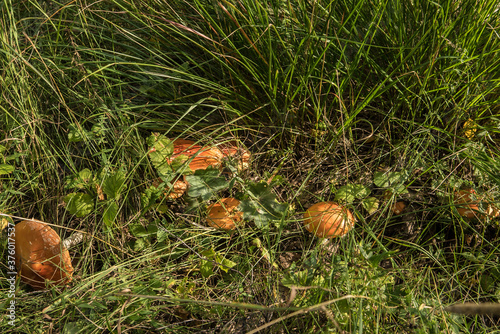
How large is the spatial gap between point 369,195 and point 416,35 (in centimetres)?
78

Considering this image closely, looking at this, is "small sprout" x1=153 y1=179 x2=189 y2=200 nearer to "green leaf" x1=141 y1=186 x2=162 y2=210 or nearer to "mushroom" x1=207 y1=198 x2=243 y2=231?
"green leaf" x1=141 y1=186 x2=162 y2=210

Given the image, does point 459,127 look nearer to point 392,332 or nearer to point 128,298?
point 392,332

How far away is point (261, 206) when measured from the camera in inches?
63.6

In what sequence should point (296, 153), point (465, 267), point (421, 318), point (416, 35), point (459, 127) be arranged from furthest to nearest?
1. point (296, 153)
2. point (459, 127)
3. point (416, 35)
4. point (465, 267)
5. point (421, 318)

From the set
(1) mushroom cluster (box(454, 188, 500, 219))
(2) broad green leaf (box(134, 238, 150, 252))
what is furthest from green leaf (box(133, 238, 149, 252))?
(1) mushroom cluster (box(454, 188, 500, 219))

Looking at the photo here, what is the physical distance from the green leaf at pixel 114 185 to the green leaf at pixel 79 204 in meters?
0.12

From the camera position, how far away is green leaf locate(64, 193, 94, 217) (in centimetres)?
177

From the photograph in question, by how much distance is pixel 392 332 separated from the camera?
1471 millimetres

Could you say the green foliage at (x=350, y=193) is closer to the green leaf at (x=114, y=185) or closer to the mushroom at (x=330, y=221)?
the mushroom at (x=330, y=221)

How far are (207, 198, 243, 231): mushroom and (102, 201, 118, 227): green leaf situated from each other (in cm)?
42

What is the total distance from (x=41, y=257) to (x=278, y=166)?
1157 mm

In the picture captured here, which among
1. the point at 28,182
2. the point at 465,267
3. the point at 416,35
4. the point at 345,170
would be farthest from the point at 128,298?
the point at 416,35

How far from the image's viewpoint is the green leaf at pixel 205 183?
5.42 ft

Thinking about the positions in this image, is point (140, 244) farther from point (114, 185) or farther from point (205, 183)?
point (205, 183)
